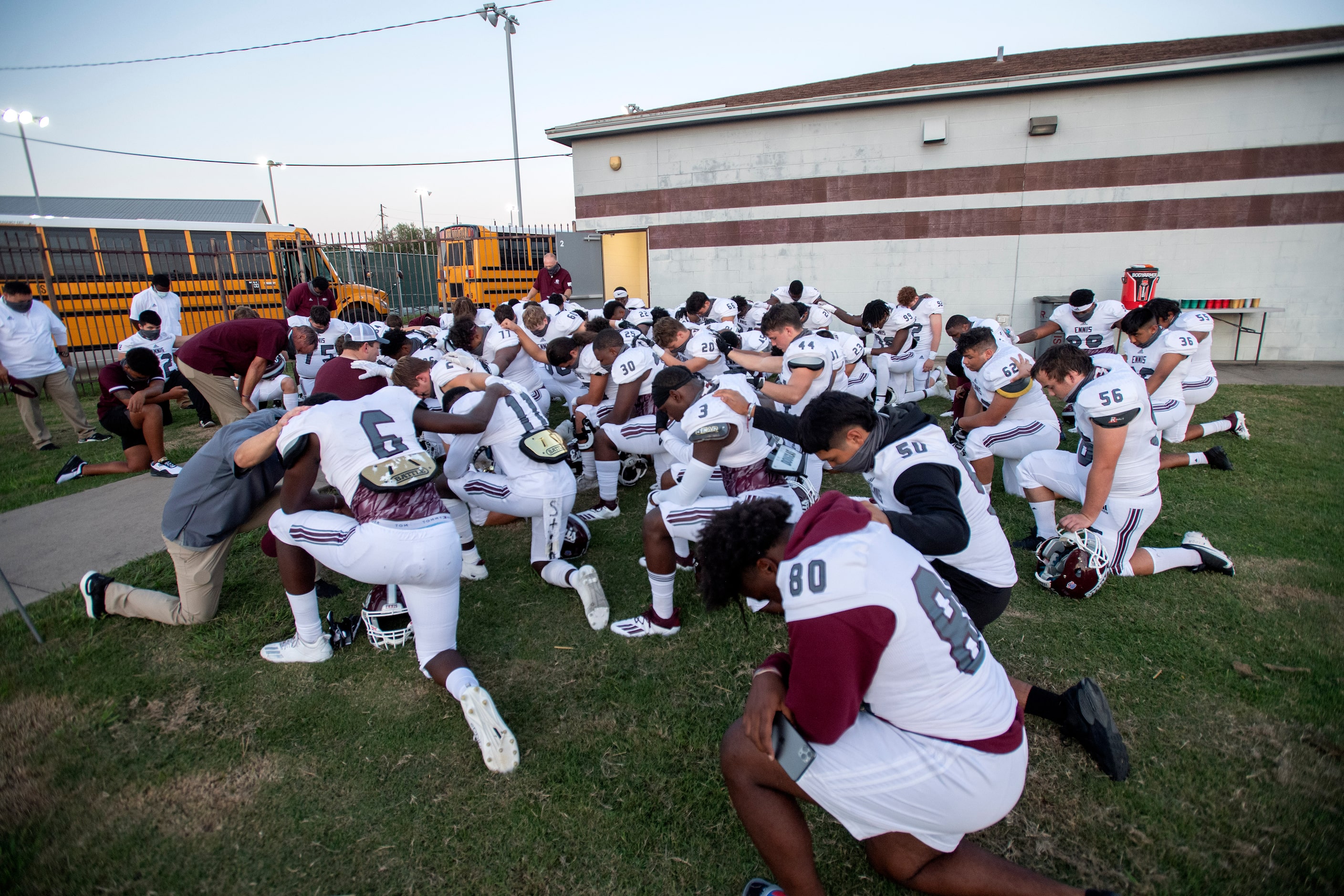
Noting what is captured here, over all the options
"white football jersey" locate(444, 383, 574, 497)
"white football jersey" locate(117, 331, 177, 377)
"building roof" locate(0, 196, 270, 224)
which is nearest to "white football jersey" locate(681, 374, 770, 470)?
"white football jersey" locate(444, 383, 574, 497)

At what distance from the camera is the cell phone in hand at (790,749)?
6.40ft

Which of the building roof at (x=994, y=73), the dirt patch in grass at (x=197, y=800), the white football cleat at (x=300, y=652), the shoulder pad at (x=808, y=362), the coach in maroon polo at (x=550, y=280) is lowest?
the dirt patch in grass at (x=197, y=800)

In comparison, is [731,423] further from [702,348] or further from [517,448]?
[702,348]

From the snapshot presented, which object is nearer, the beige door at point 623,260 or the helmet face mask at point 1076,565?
→ the helmet face mask at point 1076,565

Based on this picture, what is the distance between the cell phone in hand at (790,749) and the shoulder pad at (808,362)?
3.40 m

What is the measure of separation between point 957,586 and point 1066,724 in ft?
2.45

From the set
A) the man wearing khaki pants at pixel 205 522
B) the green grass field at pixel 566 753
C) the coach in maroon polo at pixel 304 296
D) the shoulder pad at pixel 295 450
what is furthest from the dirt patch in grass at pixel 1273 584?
the coach in maroon polo at pixel 304 296

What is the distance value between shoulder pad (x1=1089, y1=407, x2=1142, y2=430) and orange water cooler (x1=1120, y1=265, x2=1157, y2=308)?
1060 centimetres

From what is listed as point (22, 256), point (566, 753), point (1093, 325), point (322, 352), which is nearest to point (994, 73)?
point (1093, 325)

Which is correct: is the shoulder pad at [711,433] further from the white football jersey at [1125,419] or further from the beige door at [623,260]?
the beige door at [623,260]

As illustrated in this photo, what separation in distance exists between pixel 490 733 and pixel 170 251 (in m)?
16.1

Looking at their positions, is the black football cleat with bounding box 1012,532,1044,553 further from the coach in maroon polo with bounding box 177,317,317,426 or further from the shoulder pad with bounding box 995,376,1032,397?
the coach in maroon polo with bounding box 177,317,317,426

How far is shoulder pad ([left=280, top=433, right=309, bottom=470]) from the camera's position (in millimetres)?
3250

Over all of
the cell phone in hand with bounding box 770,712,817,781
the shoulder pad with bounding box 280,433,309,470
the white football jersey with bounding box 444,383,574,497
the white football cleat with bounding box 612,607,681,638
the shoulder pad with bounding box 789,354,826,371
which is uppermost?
the shoulder pad with bounding box 789,354,826,371
